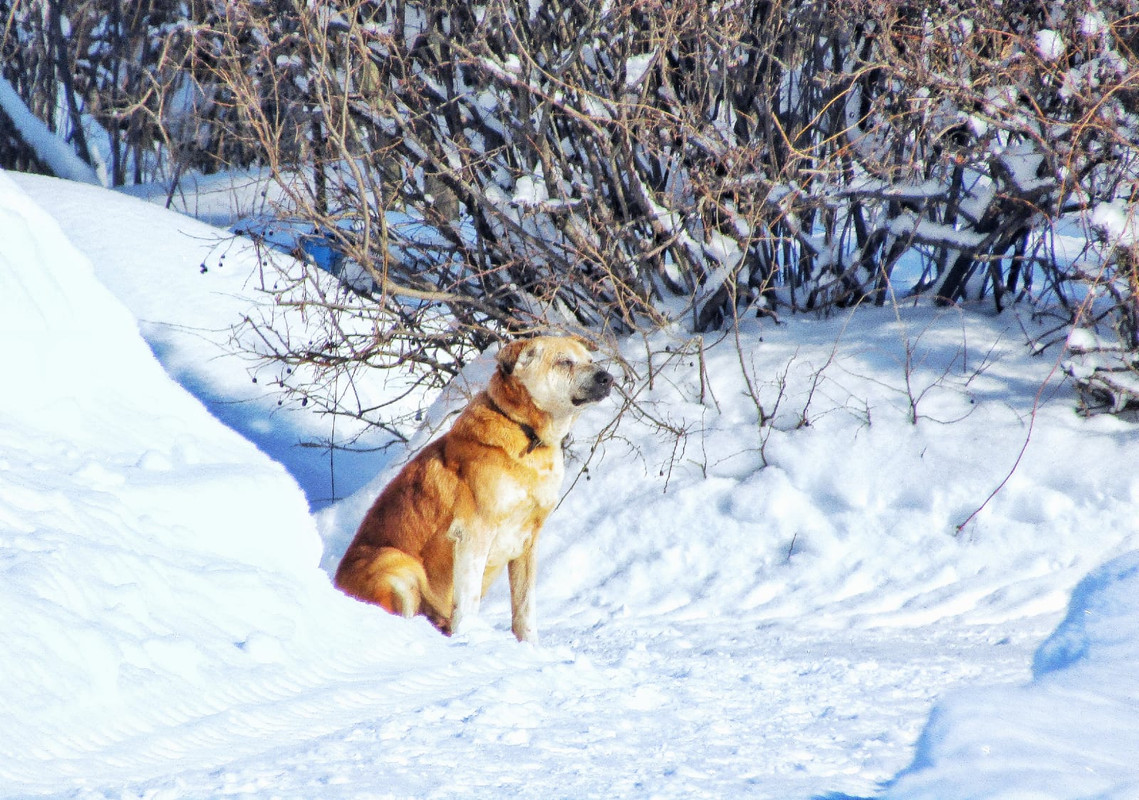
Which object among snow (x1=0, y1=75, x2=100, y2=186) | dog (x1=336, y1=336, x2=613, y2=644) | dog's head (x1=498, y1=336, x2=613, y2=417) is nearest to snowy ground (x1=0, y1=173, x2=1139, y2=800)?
dog (x1=336, y1=336, x2=613, y2=644)

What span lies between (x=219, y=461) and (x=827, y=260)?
458 cm

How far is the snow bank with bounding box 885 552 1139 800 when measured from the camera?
2.05 meters

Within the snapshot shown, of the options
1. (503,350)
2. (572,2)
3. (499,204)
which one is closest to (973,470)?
(503,350)

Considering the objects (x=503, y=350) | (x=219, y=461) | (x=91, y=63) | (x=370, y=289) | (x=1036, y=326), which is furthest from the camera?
(x=91, y=63)

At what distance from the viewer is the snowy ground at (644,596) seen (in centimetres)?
240

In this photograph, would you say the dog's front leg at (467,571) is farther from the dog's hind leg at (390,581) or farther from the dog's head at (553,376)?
the dog's head at (553,376)

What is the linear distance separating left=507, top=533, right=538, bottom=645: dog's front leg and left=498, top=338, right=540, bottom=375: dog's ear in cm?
76

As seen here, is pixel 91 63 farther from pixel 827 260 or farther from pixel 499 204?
pixel 827 260

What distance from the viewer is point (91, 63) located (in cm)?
1436

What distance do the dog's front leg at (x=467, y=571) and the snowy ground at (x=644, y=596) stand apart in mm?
155

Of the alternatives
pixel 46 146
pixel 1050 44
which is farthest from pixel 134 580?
pixel 46 146

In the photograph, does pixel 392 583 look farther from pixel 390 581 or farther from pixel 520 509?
pixel 520 509

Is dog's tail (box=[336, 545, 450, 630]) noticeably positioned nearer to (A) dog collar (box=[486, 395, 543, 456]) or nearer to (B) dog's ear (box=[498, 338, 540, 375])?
(A) dog collar (box=[486, 395, 543, 456])

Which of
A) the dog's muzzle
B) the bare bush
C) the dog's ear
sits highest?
the bare bush
